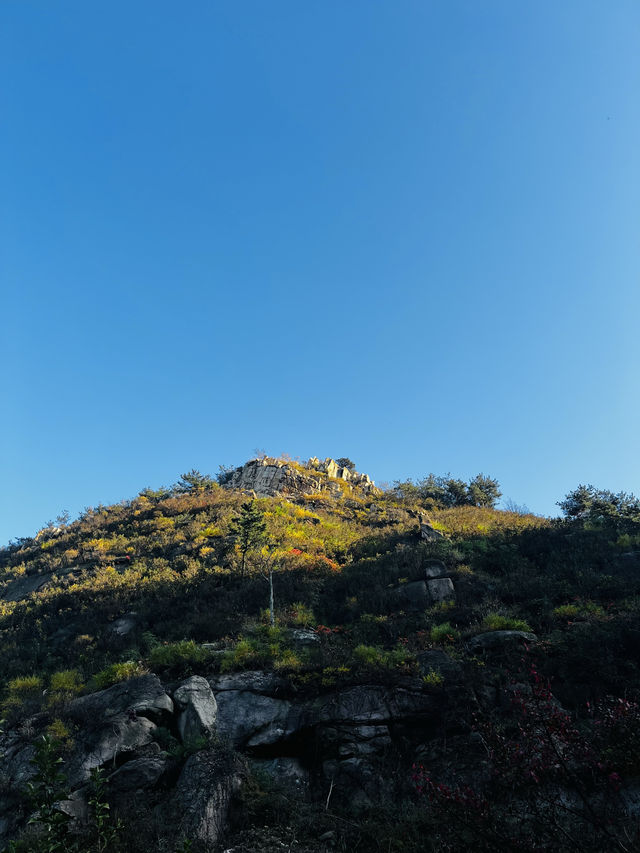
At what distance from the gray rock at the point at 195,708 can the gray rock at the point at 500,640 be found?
8219 mm

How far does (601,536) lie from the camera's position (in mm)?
25703

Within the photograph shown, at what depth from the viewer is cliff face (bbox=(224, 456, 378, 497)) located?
151 feet

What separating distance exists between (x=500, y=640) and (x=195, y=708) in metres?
9.52

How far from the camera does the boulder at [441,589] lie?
20172mm

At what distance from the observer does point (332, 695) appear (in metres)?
12.6

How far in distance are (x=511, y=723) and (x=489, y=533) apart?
21.2 metres

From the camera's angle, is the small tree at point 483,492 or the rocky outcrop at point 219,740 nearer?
the rocky outcrop at point 219,740

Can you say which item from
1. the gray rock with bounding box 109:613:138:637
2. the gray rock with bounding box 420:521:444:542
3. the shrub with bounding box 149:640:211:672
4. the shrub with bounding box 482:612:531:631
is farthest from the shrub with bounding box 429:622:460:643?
the gray rock with bounding box 109:613:138:637

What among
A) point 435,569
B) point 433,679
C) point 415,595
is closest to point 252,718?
point 433,679

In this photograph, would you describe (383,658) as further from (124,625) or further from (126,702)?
(124,625)

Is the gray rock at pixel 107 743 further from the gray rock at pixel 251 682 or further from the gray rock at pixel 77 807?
the gray rock at pixel 251 682

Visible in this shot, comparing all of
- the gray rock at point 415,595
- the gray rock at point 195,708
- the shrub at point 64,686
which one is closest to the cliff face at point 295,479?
the gray rock at point 415,595

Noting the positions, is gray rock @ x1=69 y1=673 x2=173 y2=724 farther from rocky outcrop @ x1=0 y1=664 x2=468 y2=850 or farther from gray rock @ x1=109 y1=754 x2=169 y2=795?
gray rock @ x1=109 y1=754 x2=169 y2=795

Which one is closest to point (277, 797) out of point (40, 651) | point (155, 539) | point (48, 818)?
point (48, 818)
